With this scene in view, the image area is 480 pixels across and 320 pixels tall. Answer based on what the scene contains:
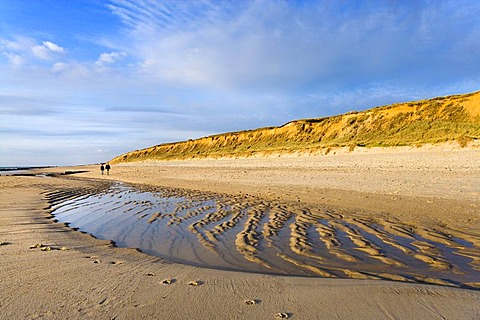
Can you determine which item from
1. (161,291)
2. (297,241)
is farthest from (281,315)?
(297,241)

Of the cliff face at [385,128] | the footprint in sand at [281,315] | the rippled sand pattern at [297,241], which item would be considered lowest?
the rippled sand pattern at [297,241]

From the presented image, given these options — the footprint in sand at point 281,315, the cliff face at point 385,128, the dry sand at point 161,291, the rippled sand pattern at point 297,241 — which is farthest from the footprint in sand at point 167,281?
the cliff face at point 385,128

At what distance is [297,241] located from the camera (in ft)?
22.3

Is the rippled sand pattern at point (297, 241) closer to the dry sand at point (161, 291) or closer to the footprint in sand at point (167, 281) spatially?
the dry sand at point (161, 291)

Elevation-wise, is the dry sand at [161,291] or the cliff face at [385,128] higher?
the cliff face at [385,128]

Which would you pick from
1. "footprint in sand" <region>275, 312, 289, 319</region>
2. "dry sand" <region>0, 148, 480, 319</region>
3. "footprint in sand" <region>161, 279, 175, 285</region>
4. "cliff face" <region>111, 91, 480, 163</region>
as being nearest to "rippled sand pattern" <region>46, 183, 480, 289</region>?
"dry sand" <region>0, 148, 480, 319</region>

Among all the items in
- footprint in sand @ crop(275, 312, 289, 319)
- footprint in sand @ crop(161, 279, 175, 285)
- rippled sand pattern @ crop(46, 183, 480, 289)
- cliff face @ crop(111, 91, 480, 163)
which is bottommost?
rippled sand pattern @ crop(46, 183, 480, 289)

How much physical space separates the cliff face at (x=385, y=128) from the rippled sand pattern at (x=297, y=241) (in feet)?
76.5

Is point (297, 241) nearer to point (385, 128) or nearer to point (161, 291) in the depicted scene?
point (161, 291)

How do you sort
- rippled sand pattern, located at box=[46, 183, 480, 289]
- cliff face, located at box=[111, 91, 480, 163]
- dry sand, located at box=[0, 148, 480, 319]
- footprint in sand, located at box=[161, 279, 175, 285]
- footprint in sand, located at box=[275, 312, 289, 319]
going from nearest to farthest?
footprint in sand, located at box=[275, 312, 289, 319] < dry sand, located at box=[0, 148, 480, 319] < footprint in sand, located at box=[161, 279, 175, 285] < rippled sand pattern, located at box=[46, 183, 480, 289] < cliff face, located at box=[111, 91, 480, 163]

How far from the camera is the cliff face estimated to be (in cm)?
3284

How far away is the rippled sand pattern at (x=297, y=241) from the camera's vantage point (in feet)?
16.5

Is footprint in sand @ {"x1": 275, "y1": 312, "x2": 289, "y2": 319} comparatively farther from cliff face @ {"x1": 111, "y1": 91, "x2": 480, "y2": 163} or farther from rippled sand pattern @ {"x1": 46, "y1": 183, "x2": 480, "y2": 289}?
cliff face @ {"x1": 111, "y1": 91, "x2": 480, "y2": 163}

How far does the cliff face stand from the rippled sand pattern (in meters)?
23.3
